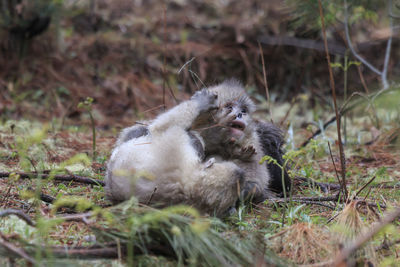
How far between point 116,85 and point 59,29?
161cm

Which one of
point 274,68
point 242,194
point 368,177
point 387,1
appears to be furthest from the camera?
point 274,68

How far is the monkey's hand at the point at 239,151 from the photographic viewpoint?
3518 mm

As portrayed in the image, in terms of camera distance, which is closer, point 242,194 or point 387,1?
point 242,194

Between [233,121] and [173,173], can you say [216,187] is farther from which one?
[233,121]

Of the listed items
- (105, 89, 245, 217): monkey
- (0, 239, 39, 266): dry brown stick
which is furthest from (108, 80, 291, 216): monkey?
(0, 239, 39, 266): dry brown stick

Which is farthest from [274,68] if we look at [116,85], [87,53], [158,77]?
[87,53]

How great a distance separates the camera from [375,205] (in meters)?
3.12

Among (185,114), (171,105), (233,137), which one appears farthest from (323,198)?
(171,105)

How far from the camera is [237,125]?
3.65 meters

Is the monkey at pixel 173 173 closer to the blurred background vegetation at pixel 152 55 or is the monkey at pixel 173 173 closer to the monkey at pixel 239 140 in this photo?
the monkey at pixel 239 140

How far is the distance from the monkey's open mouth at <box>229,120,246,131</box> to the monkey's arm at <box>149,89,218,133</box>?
476 mm

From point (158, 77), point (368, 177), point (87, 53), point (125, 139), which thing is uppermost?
point (87, 53)

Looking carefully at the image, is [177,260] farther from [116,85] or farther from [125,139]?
[116,85]

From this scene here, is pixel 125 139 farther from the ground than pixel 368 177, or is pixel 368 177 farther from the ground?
pixel 125 139
